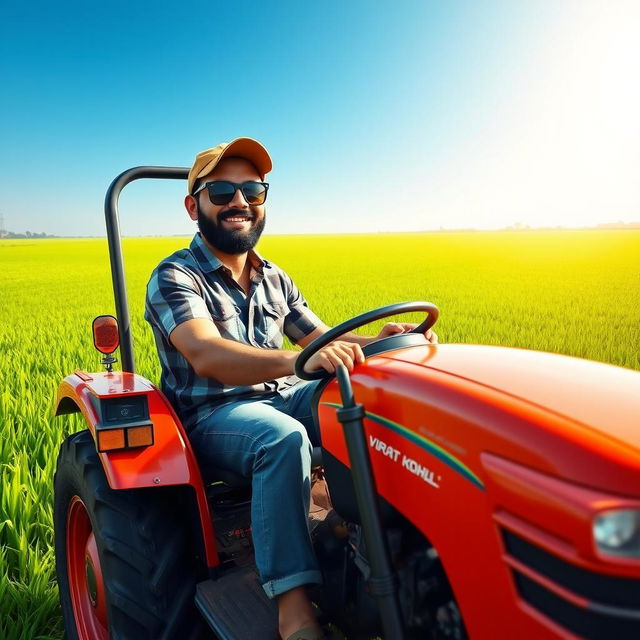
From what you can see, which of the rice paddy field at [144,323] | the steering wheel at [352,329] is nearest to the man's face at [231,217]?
the steering wheel at [352,329]

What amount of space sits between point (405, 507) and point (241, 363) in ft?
2.78

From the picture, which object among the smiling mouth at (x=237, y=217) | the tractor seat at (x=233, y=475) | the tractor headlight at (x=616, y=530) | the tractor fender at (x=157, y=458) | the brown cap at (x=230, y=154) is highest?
the brown cap at (x=230, y=154)

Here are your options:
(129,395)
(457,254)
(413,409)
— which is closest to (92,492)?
(129,395)

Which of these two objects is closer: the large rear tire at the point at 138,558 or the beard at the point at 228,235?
the large rear tire at the point at 138,558

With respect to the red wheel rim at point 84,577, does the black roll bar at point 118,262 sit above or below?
above

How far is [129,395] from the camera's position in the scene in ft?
6.95

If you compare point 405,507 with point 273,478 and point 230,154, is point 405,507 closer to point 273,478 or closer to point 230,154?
point 273,478

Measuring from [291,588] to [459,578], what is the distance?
66 centimetres

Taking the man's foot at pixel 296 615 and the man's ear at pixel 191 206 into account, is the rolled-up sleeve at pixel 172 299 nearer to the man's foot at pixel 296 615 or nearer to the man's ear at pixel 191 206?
the man's ear at pixel 191 206

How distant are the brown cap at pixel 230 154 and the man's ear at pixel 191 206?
42 mm

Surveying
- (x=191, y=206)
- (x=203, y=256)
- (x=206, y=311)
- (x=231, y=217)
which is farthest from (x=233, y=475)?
(x=191, y=206)

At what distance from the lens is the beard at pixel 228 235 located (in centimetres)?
256

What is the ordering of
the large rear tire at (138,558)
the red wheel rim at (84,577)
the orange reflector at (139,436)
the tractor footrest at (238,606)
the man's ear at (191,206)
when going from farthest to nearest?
the man's ear at (191,206) < the red wheel rim at (84,577) < the orange reflector at (139,436) < the large rear tire at (138,558) < the tractor footrest at (238,606)

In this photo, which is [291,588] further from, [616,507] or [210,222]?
[210,222]
